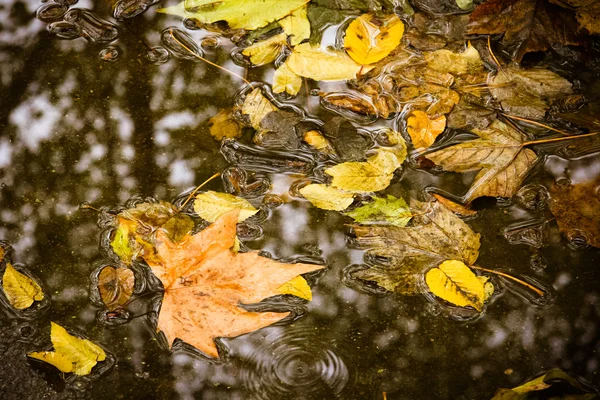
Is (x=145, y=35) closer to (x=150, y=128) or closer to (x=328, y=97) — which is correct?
(x=150, y=128)

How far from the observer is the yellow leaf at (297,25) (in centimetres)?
188

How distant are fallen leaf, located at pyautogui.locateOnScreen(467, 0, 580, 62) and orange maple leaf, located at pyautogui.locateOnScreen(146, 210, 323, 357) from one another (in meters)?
1.21

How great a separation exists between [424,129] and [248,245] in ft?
2.52

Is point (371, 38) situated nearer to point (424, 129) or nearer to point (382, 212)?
point (424, 129)

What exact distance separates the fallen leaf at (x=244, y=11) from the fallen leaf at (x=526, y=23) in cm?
70

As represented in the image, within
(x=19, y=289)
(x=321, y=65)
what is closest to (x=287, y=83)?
(x=321, y=65)

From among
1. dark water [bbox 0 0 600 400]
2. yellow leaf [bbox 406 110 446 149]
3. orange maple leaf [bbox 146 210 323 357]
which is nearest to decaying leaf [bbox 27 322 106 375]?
dark water [bbox 0 0 600 400]

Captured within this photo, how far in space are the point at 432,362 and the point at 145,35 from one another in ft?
5.35

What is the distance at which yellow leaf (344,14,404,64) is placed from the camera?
6.15 ft

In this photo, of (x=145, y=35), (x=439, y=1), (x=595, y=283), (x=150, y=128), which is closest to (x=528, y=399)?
(x=595, y=283)

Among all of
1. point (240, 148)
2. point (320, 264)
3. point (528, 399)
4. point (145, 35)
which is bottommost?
point (528, 399)

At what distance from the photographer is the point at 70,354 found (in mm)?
1717

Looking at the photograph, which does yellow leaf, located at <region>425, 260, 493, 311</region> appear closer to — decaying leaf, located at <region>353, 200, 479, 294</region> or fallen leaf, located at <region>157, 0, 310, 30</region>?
decaying leaf, located at <region>353, 200, 479, 294</region>

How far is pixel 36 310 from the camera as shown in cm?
175
